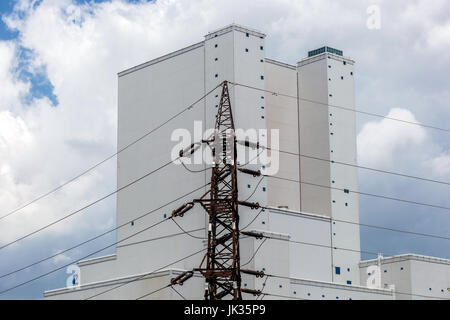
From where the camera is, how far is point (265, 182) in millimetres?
78812

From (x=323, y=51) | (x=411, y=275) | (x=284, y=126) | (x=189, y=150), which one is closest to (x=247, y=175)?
(x=189, y=150)

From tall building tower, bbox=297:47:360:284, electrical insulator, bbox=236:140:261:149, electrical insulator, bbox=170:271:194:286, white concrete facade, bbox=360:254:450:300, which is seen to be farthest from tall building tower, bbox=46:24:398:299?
white concrete facade, bbox=360:254:450:300

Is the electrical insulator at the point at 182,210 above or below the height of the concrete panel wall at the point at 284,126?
below

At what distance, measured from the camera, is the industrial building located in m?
78.2

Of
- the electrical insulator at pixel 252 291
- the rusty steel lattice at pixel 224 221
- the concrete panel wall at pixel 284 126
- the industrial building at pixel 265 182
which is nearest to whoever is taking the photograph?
the rusty steel lattice at pixel 224 221

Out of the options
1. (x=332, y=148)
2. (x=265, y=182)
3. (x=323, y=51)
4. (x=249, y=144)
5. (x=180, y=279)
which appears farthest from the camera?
(x=323, y=51)

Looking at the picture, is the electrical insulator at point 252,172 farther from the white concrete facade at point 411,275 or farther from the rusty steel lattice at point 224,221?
the white concrete facade at point 411,275

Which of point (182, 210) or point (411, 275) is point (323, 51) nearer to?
point (411, 275)

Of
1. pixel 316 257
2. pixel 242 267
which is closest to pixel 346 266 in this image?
pixel 316 257

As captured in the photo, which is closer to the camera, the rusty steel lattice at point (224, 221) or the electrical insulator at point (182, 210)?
the rusty steel lattice at point (224, 221)

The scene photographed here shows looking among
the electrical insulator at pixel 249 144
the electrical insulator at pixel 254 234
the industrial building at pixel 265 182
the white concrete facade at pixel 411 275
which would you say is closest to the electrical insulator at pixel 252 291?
the industrial building at pixel 265 182

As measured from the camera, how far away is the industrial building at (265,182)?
78.2 m
